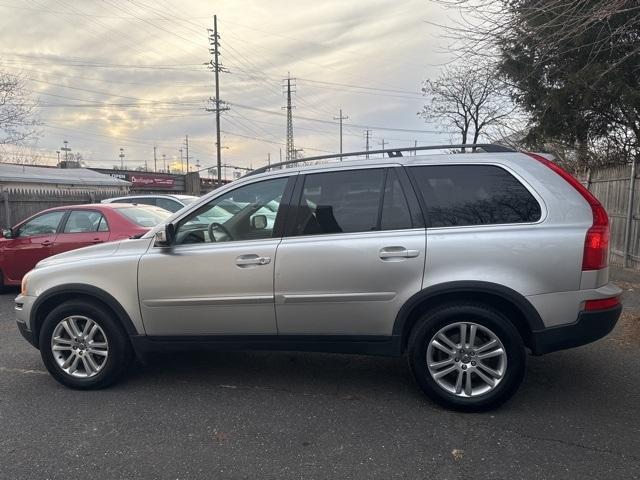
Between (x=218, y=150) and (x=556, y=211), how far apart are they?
37891 mm

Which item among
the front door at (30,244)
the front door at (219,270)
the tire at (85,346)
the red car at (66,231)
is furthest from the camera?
the front door at (30,244)

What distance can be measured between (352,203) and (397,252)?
533 millimetres

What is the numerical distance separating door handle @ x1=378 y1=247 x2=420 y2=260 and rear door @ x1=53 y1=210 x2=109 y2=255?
5.35 m

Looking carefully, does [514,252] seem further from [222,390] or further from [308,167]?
[222,390]

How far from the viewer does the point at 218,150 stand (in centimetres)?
3938

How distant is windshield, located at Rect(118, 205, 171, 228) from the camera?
299 inches

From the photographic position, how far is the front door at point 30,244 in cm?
789

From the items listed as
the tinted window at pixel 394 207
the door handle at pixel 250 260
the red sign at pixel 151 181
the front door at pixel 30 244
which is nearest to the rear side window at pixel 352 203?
the tinted window at pixel 394 207

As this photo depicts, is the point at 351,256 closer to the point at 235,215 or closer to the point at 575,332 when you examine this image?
the point at 235,215

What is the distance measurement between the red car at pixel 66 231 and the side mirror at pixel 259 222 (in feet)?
13.3

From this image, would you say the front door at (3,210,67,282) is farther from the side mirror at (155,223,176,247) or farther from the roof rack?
the roof rack

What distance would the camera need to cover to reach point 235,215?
404 centimetres

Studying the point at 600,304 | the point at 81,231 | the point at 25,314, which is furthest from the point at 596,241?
the point at 81,231

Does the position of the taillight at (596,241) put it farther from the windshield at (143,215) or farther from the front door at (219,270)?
the windshield at (143,215)
